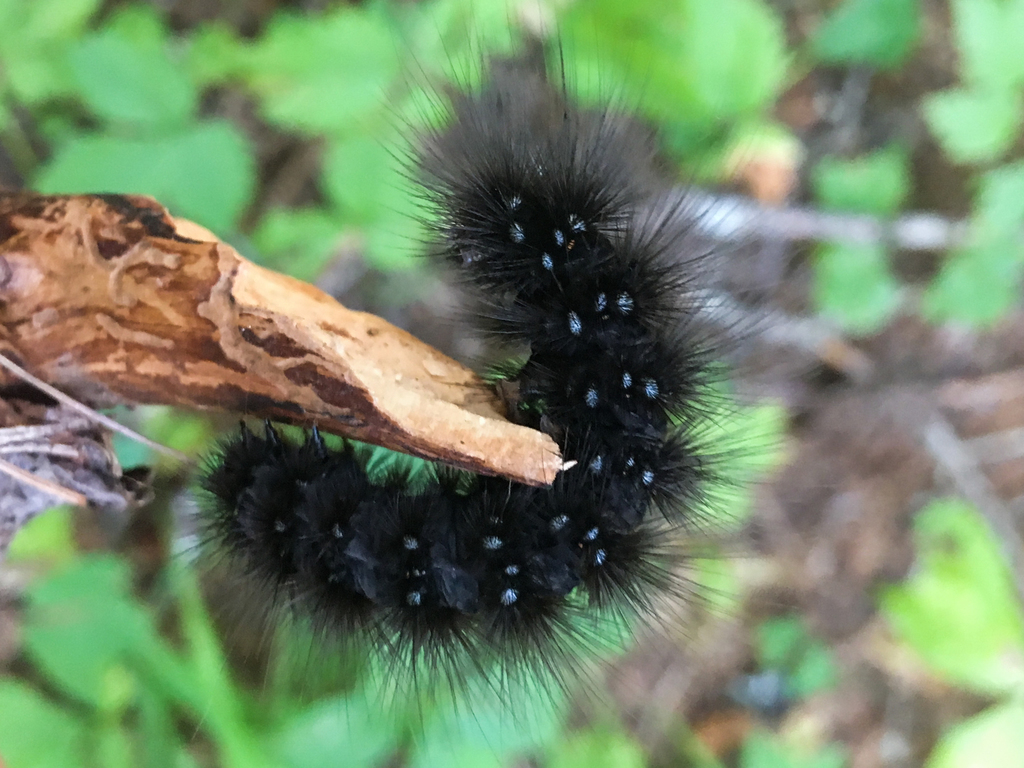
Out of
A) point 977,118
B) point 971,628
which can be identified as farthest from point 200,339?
point 971,628

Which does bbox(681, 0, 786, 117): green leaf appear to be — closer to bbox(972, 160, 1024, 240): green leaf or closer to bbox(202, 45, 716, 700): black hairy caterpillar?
bbox(972, 160, 1024, 240): green leaf

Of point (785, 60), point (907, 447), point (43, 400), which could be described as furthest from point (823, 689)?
point (43, 400)

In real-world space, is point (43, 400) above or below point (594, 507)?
below

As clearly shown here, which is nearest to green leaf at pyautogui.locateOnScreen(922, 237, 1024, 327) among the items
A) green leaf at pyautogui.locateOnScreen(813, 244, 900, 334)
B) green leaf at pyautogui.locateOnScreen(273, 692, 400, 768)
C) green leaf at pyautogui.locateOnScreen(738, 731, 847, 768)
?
green leaf at pyautogui.locateOnScreen(813, 244, 900, 334)

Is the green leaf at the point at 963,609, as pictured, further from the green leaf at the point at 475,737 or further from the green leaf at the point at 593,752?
the green leaf at the point at 475,737

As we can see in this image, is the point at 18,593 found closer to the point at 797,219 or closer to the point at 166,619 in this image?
the point at 166,619

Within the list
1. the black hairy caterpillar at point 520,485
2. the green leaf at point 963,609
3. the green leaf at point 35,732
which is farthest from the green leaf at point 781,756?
the green leaf at point 35,732
